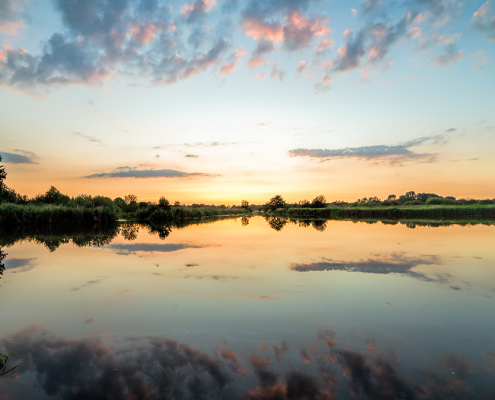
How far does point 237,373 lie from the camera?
3336 mm

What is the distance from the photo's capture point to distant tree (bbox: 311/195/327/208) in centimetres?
7212

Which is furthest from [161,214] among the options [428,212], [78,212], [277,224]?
[428,212]

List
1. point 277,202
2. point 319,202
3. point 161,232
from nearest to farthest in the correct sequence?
point 161,232 → point 319,202 → point 277,202

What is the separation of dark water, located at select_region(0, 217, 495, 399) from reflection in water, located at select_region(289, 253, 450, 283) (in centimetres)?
12

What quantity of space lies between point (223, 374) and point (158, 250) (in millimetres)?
11230

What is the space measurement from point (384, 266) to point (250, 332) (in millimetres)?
6990

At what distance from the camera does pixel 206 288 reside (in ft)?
23.1

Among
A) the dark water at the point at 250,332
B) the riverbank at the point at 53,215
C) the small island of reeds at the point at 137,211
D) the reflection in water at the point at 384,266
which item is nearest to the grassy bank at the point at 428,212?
the small island of reeds at the point at 137,211

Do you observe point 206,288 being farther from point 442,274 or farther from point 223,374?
point 442,274

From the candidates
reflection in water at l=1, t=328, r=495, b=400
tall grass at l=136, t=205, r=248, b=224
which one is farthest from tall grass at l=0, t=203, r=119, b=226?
reflection in water at l=1, t=328, r=495, b=400

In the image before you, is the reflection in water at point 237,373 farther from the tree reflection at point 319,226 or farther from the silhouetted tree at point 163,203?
the silhouetted tree at point 163,203

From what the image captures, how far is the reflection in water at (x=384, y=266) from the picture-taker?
322 inches

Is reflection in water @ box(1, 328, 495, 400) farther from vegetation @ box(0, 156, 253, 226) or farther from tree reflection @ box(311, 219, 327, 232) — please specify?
vegetation @ box(0, 156, 253, 226)

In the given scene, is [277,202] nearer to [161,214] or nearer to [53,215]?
[161,214]
